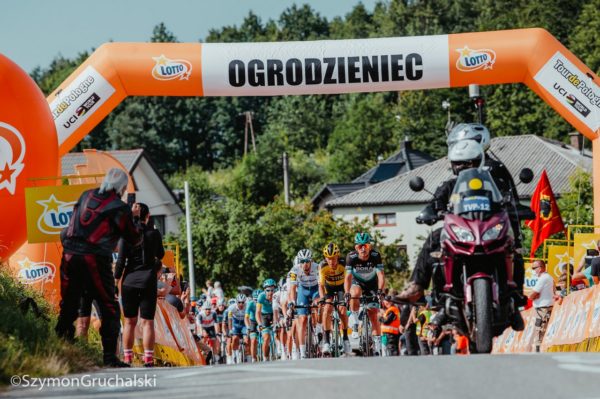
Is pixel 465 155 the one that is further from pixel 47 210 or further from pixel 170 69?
pixel 170 69

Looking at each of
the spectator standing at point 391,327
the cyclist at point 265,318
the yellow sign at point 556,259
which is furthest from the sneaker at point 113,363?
the yellow sign at point 556,259

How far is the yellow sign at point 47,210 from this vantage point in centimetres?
1369

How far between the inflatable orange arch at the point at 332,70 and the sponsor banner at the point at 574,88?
1cm

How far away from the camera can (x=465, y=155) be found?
10.2 meters

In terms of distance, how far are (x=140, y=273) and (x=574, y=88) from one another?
826cm

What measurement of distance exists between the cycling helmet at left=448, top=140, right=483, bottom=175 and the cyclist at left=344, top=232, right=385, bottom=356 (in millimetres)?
5667

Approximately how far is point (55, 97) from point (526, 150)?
54.2 m

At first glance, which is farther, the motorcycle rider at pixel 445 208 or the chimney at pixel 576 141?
the chimney at pixel 576 141

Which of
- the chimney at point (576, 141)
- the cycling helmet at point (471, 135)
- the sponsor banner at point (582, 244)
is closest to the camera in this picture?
the cycling helmet at point (471, 135)

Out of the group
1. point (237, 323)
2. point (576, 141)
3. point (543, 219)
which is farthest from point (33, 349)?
point (576, 141)

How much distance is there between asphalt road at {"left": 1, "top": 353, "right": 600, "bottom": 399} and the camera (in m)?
6.68

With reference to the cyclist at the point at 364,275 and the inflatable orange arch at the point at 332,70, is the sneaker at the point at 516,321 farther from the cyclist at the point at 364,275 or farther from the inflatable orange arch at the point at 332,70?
the inflatable orange arch at the point at 332,70

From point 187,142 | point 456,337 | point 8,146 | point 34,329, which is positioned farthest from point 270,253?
point 187,142

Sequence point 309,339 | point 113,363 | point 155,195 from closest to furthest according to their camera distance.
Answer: point 113,363 → point 309,339 → point 155,195
